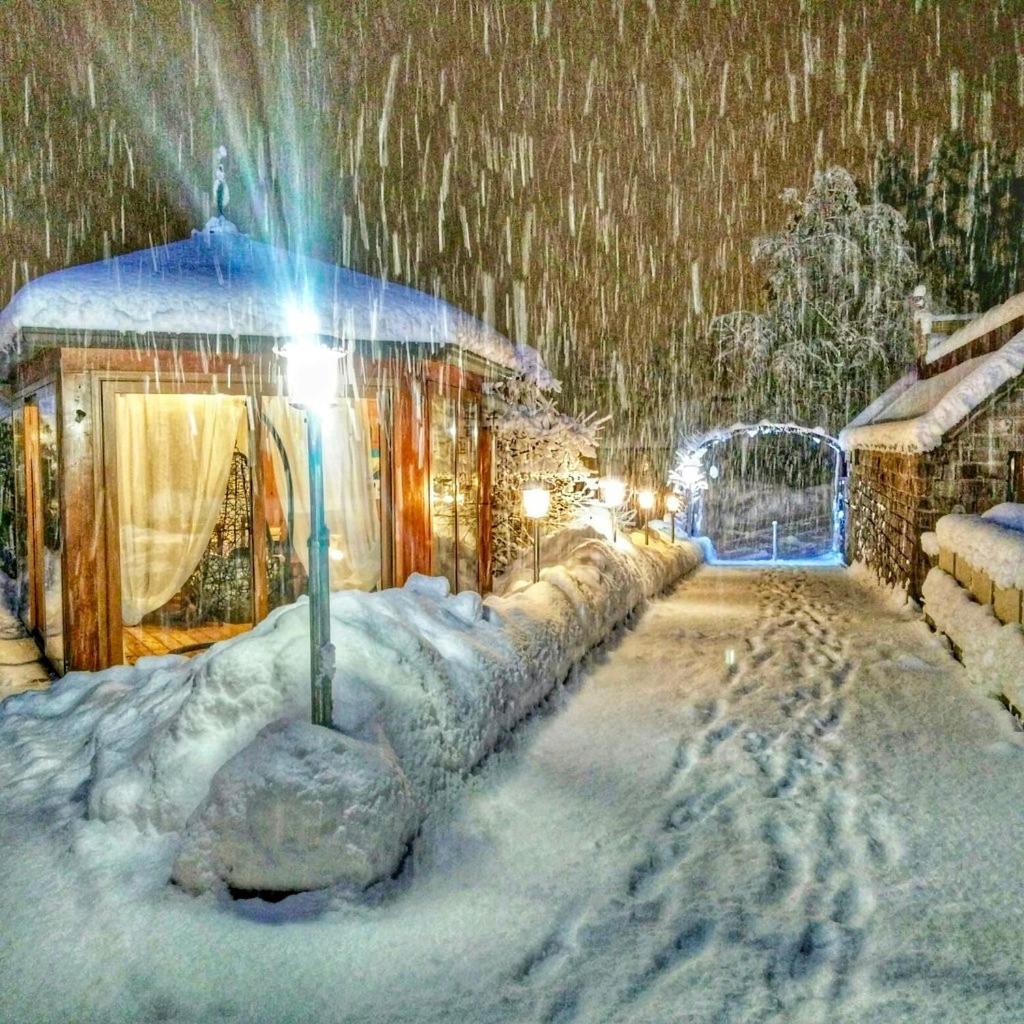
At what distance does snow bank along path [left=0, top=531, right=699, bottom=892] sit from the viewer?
12.4ft

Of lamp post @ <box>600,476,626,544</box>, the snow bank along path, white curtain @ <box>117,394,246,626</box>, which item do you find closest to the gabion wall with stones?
lamp post @ <box>600,476,626,544</box>

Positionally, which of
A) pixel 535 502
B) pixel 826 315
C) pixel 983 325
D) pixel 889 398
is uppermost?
pixel 826 315

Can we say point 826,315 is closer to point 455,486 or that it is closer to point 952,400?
point 952,400

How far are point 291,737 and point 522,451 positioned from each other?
10563 mm

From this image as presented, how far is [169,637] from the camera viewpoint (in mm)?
10023

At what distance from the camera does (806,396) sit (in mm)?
27797

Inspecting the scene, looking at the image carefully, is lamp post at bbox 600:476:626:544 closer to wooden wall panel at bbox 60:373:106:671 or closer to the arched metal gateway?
the arched metal gateway

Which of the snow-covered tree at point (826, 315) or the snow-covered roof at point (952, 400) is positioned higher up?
the snow-covered tree at point (826, 315)

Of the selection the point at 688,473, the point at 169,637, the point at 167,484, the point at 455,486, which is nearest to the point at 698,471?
the point at 688,473

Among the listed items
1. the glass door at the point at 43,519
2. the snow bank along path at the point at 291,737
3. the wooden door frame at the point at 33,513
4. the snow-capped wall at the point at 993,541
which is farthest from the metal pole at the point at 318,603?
the wooden door frame at the point at 33,513

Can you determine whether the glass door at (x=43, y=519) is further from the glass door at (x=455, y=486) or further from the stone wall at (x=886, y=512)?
the stone wall at (x=886, y=512)

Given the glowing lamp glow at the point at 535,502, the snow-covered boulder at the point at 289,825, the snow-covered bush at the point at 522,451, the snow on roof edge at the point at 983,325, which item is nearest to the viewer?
the snow-covered boulder at the point at 289,825

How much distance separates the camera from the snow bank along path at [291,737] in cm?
377

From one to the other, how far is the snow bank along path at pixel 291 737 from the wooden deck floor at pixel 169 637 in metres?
2.45
